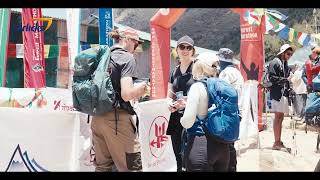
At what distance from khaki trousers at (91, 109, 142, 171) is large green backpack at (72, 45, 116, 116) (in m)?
0.14

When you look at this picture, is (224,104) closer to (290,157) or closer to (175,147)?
(175,147)

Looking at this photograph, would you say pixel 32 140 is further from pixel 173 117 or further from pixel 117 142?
pixel 173 117

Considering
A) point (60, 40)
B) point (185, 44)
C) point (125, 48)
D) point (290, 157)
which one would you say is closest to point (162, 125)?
→ point (185, 44)

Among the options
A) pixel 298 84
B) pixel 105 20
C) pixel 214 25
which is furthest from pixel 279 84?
pixel 214 25

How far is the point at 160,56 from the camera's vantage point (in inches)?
328

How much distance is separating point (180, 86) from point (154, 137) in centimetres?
78

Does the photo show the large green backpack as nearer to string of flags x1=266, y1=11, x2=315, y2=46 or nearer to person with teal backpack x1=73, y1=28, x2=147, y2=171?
person with teal backpack x1=73, y1=28, x2=147, y2=171

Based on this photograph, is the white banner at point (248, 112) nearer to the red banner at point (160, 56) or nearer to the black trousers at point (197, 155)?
the red banner at point (160, 56)

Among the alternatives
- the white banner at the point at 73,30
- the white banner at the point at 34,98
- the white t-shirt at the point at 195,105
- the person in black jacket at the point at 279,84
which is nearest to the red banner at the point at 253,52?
the person in black jacket at the point at 279,84

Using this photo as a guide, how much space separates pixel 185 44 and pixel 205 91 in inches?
52.2

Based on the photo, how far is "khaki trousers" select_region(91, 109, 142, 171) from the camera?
3914mm

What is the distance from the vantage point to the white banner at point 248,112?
7.71 meters

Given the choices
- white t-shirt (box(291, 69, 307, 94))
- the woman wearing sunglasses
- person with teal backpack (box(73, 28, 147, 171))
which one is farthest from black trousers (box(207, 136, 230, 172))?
white t-shirt (box(291, 69, 307, 94))

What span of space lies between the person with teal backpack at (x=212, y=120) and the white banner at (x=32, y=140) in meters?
1.42
